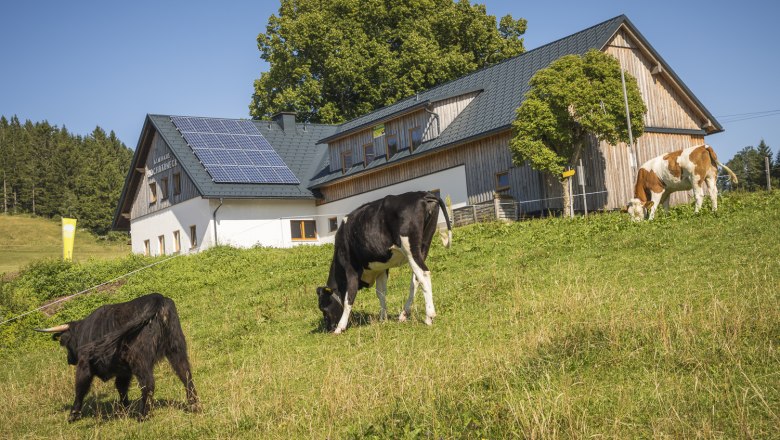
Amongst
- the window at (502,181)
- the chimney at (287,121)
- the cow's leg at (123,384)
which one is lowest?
the cow's leg at (123,384)

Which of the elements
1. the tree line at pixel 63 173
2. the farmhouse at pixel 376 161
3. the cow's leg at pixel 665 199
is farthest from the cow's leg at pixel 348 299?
the tree line at pixel 63 173

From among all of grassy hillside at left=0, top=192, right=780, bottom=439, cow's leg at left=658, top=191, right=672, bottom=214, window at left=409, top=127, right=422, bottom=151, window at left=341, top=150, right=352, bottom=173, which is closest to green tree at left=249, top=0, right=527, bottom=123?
window at left=341, top=150, right=352, bottom=173

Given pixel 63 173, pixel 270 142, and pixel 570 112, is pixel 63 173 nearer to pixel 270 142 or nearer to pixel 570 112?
pixel 270 142

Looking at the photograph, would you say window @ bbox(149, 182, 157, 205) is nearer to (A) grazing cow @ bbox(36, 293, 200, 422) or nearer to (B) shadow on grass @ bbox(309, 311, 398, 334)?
(B) shadow on grass @ bbox(309, 311, 398, 334)

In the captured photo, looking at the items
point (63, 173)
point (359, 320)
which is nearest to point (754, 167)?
point (359, 320)

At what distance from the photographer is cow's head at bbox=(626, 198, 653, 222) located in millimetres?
21688

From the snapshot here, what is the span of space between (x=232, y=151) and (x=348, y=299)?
3022cm

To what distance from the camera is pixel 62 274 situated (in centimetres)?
2962

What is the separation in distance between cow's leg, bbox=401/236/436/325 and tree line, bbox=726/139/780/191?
2349 cm

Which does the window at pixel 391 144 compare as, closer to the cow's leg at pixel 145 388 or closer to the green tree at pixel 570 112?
the green tree at pixel 570 112

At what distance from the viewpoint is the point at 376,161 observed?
1612 inches

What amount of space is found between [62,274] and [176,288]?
6.81 m

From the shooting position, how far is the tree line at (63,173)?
102 meters

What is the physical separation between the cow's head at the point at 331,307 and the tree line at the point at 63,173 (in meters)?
90.5
